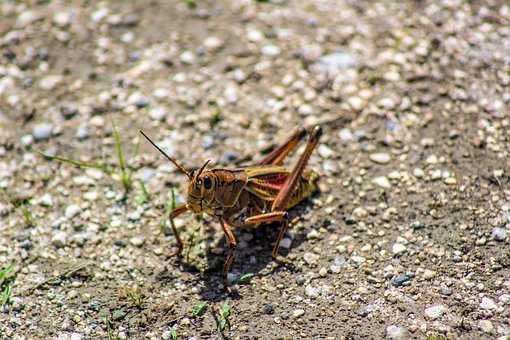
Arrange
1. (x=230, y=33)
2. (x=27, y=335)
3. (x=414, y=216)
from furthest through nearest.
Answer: (x=230, y=33) → (x=414, y=216) → (x=27, y=335)

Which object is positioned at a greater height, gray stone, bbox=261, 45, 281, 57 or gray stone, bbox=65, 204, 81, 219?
gray stone, bbox=261, 45, 281, 57

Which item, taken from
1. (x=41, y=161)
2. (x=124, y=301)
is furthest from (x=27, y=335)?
(x=41, y=161)

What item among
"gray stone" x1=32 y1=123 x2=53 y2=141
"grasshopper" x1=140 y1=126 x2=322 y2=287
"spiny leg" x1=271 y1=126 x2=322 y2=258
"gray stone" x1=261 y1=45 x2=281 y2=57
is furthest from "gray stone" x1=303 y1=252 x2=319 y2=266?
"gray stone" x1=32 y1=123 x2=53 y2=141

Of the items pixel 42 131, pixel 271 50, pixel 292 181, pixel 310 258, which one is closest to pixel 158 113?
pixel 42 131

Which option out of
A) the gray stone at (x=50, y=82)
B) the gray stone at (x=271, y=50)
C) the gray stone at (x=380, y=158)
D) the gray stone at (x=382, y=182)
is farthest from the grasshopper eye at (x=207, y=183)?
the gray stone at (x=50, y=82)

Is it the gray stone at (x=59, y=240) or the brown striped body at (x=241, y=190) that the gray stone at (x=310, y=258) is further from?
the gray stone at (x=59, y=240)

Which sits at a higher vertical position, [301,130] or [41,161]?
[301,130]

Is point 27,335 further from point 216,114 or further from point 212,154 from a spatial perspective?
point 216,114

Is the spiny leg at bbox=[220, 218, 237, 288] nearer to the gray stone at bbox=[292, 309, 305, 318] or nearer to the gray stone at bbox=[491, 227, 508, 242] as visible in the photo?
the gray stone at bbox=[292, 309, 305, 318]
